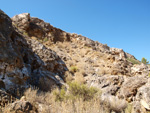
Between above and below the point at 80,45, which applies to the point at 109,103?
below

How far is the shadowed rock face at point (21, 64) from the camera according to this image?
419cm

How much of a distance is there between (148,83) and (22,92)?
4.75 metres

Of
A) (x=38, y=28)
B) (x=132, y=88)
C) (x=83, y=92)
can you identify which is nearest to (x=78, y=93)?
(x=83, y=92)

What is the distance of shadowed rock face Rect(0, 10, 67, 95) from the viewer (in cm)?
419

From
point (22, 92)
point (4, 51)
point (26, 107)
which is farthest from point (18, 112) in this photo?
point (4, 51)

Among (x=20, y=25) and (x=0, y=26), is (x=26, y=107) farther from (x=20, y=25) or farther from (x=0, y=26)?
(x=20, y=25)

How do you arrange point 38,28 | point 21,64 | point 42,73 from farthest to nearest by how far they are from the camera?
point 38,28, point 42,73, point 21,64

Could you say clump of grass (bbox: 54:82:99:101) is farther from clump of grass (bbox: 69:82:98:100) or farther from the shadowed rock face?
the shadowed rock face

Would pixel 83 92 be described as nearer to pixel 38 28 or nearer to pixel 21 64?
pixel 21 64

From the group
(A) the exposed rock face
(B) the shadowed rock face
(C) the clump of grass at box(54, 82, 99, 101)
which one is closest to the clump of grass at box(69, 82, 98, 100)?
(C) the clump of grass at box(54, 82, 99, 101)

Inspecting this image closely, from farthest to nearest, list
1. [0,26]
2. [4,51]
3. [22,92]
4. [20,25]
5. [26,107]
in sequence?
1. [20,25]
2. [0,26]
3. [4,51]
4. [22,92]
5. [26,107]

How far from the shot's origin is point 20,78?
4.54m

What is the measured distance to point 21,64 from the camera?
5016 mm

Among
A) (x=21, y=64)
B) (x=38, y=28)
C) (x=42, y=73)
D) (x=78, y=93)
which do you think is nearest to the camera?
(x=78, y=93)
